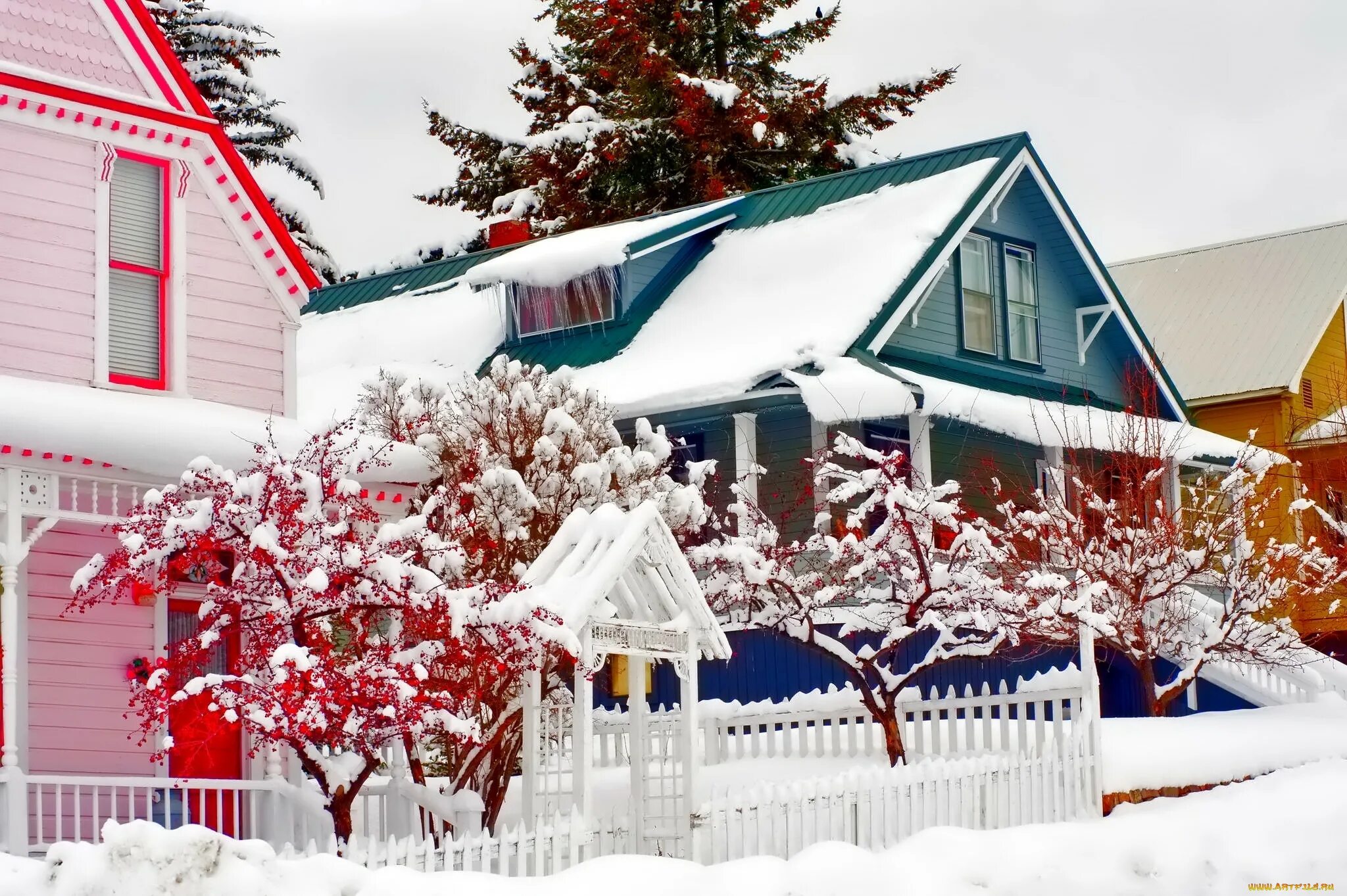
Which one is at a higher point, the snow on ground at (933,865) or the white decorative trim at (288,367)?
the white decorative trim at (288,367)

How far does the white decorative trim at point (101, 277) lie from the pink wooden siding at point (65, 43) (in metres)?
0.71

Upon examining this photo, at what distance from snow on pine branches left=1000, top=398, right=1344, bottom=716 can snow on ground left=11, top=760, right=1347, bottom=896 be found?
2060mm

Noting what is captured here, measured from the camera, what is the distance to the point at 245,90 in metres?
34.9

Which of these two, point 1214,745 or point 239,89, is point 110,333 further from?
point 239,89

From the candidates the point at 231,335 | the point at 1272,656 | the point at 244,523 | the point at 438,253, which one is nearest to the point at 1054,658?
the point at 1272,656

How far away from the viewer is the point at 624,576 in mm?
12406

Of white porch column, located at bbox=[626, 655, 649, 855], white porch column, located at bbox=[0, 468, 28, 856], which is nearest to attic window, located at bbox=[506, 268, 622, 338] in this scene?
white porch column, located at bbox=[626, 655, 649, 855]

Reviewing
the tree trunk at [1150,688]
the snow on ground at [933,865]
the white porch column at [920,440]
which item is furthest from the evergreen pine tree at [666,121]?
the snow on ground at [933,865]

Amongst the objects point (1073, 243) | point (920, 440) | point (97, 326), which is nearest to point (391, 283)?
point (1073, 243)

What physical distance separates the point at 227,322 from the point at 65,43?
272 cm

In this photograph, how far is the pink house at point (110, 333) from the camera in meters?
13.2

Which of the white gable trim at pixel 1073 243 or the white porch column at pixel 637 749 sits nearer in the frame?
the white porch column at pixel 637 749

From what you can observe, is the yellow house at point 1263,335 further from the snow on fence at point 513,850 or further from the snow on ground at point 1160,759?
the snow on fence at point 513,850

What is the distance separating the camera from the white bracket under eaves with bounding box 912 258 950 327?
23.2 m
